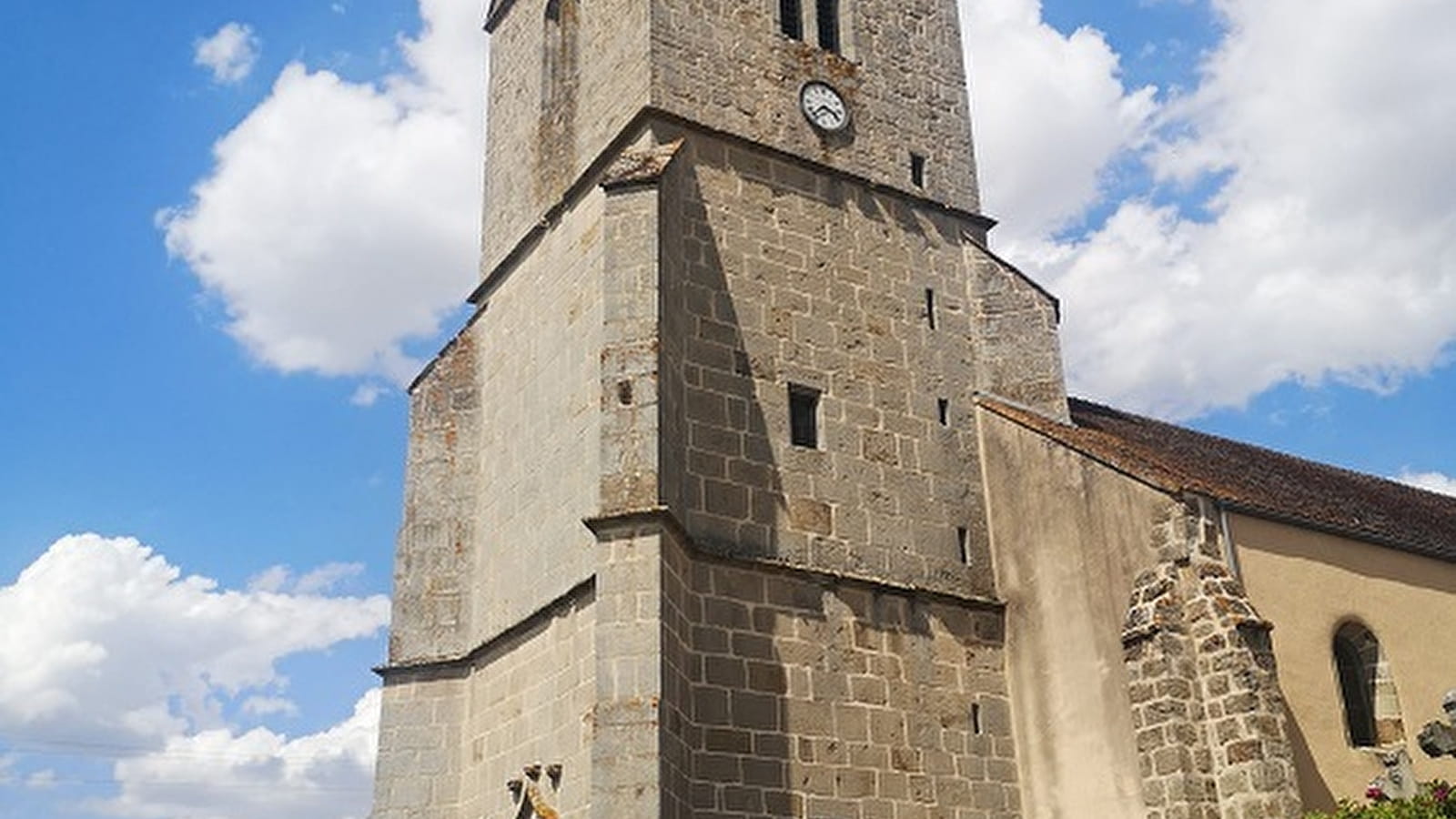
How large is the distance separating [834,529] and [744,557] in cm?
135

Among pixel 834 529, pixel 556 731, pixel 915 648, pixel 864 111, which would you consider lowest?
pixel 556 731

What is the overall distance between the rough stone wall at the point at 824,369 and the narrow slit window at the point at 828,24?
2.34 meters

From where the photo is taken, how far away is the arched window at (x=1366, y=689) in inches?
585

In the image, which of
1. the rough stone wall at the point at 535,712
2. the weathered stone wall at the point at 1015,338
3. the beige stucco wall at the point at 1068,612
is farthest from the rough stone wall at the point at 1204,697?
the rough stone wall at the point at 535,712

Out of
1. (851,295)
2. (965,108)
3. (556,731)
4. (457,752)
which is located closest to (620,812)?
(556,731)

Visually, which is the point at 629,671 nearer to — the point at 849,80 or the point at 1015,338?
the point at 1015,338

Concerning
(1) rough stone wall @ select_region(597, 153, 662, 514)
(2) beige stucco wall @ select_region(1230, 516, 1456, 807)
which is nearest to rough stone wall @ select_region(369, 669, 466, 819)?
(1) rough stone wall @ select_region(597, 153, 662, 514)

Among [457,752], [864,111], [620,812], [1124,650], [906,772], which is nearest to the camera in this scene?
[620,812]

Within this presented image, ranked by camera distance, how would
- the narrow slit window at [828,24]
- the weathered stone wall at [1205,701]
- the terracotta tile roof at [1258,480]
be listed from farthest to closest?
the narrow slit window at [828,24], the terracotta tile roof at [1258,480], the weathered stone wall at [1205,701]

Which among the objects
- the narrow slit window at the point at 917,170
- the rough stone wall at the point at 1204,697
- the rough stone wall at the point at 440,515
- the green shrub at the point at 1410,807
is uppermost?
the narrow slit window at the point at 917,170

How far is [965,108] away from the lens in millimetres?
19203

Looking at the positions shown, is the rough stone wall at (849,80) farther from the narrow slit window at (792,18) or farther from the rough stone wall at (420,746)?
the rough stone wall at (420,746)

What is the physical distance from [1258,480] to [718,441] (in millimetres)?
7302

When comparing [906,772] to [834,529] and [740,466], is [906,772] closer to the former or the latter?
[834,529]
